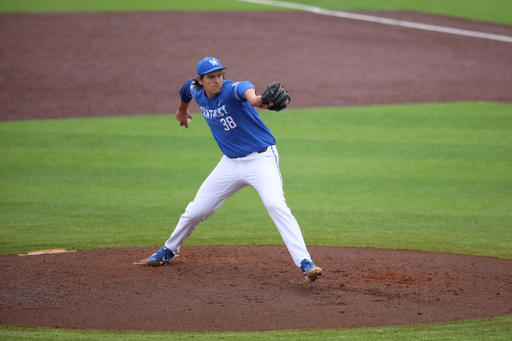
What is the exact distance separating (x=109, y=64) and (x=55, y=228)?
876 cm

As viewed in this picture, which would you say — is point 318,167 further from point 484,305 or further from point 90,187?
point 484,305

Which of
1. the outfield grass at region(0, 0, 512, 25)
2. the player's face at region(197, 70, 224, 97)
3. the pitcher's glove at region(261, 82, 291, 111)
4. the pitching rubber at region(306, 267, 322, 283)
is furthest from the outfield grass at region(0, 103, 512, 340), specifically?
the outfield grass at region(0, 0, 512, 25)

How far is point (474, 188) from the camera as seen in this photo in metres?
8.69

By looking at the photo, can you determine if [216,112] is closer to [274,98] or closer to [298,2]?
[274,98]

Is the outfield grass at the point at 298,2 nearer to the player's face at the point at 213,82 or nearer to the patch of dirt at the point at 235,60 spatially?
the patch of dirt at the point at 235,60

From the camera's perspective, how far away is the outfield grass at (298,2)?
20453 mm

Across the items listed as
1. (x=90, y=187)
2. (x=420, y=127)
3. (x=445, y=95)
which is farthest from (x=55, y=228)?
(x=445, y=95)

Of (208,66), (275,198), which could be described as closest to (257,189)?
(275,198)

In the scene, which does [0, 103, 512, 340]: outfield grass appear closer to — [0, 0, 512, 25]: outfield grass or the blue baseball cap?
the blue baseball cap

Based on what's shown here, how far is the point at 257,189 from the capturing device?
5344mm

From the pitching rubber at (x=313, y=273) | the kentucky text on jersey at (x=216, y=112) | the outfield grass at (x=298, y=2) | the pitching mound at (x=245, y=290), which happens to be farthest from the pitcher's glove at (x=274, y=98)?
the outfield grass at (x=298, y=2)

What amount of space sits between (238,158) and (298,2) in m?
18.3

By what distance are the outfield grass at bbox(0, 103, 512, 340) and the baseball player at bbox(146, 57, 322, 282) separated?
3.85ft

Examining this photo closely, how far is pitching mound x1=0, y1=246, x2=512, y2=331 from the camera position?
14.8ft
